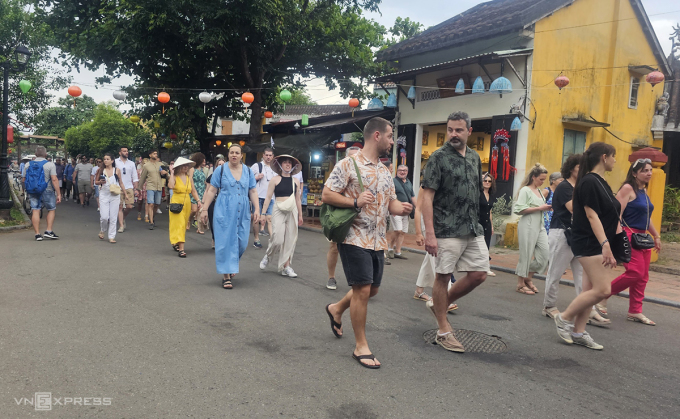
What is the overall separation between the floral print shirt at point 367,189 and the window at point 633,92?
14.4m

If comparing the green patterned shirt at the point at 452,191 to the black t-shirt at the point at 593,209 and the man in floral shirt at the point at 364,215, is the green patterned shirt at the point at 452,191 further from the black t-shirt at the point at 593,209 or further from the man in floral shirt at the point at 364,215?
the black t-shirt at the point at 593,209

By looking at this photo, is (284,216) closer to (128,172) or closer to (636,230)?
(636,230)

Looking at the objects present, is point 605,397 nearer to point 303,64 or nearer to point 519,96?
point 519,96

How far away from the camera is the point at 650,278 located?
29.1ft

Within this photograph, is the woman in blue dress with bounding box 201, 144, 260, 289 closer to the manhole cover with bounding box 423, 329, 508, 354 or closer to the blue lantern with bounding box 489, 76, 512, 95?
the manhole cover with bounding box 423, 329, 508, 354

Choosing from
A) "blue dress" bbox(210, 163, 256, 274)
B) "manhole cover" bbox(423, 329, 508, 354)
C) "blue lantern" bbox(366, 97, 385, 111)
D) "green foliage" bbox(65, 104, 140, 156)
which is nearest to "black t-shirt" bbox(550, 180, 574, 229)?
"manhole cover" bbox(423, 329, 508, 354)

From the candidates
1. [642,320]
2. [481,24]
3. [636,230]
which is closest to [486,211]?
[636,230]

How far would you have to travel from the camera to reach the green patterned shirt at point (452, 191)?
426cm

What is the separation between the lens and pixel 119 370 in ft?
11.8

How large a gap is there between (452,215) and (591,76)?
1191 centimetres

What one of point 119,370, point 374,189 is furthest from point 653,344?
point 119,370

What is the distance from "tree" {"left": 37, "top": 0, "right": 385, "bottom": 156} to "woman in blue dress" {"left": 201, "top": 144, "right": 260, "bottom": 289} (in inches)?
386

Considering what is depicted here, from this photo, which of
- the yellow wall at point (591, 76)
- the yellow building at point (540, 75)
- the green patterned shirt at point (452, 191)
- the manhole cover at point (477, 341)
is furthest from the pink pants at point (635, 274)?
the yellow wall at point (591, 76)

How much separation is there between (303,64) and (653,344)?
663 inches
